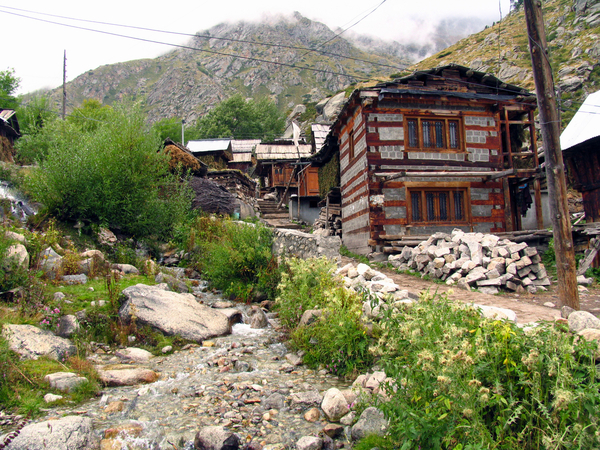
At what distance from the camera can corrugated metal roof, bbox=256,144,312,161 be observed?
114ft

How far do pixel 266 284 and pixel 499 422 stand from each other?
Result: 25.5 ft

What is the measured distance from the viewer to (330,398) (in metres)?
4.34

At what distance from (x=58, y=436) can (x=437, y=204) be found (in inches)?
531

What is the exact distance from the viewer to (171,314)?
24.5ft

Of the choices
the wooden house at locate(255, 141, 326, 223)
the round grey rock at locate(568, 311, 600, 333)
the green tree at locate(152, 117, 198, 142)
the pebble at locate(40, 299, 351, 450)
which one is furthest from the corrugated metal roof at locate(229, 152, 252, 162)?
the round grey rock at locate(568, 311, 600, 333)

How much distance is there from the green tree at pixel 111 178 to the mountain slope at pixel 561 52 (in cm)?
2870

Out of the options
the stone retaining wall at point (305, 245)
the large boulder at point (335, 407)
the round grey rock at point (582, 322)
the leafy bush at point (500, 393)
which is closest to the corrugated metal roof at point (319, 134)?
the stone retaining wall at point (305, 245)

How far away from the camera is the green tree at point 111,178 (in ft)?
39.3

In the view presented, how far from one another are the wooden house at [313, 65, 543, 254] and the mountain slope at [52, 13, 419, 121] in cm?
8553

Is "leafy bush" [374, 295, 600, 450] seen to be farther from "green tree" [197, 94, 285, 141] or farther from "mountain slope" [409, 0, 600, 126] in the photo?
"green tree" [197, 94, 285, 141]

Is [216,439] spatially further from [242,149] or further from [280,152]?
[242,149]

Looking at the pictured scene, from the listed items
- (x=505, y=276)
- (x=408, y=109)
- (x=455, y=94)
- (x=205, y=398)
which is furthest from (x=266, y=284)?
(x=455, y=94)

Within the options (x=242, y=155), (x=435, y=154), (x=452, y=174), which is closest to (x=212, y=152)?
(x=242, y=155)

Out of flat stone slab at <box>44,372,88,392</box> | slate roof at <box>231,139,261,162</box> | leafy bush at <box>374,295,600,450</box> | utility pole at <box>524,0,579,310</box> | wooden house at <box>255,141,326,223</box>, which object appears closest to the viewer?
leafy bush at <box>374,295,600,450</box>
